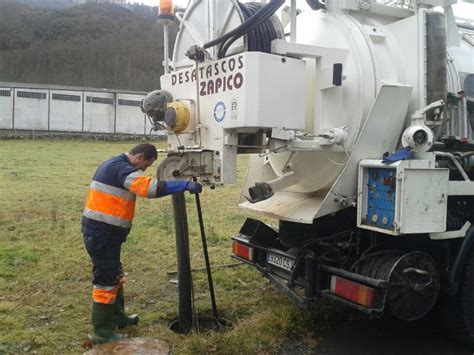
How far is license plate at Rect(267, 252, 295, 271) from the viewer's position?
407cm

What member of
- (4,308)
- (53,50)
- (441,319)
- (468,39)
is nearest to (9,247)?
(4,308)

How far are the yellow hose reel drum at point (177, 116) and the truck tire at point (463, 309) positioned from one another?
2.25 m

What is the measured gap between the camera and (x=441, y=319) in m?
3.97

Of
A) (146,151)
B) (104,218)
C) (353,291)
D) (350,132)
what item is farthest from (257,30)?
(353,291)

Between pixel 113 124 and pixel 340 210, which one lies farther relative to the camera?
pixel 113 124

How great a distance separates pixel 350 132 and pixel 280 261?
47.8 inches

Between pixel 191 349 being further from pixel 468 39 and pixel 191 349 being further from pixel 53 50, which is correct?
pixel 53 50

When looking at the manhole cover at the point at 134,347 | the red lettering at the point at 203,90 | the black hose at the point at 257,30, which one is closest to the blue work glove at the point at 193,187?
the red lettering at the point at 203,90

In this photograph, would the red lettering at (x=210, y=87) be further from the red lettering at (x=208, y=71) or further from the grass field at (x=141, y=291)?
the grass field at (x=141, y=291)

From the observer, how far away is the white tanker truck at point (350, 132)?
3.36 metres

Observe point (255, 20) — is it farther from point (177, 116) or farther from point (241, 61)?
point (177, 116)

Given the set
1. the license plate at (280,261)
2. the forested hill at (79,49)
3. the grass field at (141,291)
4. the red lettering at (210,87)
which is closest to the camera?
the red lettering at (210,87)

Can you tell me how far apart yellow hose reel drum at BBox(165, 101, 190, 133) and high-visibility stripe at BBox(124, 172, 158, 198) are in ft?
1.39

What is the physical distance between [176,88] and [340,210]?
159cm
